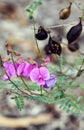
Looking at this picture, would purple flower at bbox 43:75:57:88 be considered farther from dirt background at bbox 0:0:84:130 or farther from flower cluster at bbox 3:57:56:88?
dirt background at bbox 0:0:84:130

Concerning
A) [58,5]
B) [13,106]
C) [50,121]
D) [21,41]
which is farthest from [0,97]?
[58,5]

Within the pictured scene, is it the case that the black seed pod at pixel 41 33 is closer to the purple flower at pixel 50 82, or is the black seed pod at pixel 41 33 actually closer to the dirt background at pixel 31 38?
the purple flower at pixel 50 82

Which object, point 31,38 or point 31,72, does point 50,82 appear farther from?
point 31,38

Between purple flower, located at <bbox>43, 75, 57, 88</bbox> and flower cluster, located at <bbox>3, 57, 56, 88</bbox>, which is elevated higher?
flower cluster, located at <bbox>3, 57, 56, 88</bbox>

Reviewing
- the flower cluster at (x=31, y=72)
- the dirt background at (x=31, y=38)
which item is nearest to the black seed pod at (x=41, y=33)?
the flower cluster at (x=31, y=72)

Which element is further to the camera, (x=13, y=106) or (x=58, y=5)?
(x=58, y=5)

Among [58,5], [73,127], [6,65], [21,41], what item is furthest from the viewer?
[58,5]

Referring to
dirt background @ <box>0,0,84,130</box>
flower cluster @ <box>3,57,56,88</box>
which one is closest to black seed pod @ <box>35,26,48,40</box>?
flower cluster @ <box>3,57,56,88</box>

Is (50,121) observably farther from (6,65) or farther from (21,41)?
(6,65)
